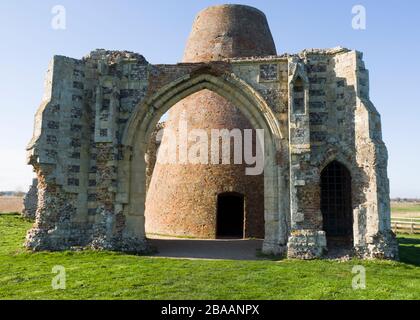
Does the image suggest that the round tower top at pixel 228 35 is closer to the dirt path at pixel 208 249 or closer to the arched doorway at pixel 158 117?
the arched doorway at pixel 158 117

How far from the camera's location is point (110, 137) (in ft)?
41.4

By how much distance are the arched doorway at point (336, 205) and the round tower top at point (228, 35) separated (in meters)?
7.94

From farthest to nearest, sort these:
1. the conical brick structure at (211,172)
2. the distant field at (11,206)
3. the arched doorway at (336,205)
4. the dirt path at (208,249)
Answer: the distant field at (11,206)
the conical brick structure at (211,172)
the arched doorway at (336,205)
the dirt path at (208,249)

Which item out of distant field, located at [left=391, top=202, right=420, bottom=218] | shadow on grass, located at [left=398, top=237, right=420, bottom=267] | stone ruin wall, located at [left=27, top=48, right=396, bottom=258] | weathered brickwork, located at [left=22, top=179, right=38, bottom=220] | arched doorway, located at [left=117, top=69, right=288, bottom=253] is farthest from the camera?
distant field, located at [left=391, top=202, right=420, bottom=218]

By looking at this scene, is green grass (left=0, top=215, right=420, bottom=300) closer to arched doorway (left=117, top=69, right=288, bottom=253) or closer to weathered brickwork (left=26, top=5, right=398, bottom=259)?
weathered brickwork (left=26, top=5, right=398, bottom=259)

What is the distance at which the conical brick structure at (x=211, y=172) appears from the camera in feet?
55.6

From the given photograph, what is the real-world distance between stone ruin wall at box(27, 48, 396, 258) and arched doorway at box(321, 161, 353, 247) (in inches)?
29.4

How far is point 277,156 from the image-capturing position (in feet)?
41.0

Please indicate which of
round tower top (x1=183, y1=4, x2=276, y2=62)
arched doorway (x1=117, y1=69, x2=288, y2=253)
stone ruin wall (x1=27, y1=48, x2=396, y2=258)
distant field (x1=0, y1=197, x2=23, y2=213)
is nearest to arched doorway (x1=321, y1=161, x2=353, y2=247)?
stone ruin wall (x1=27, y1=48, x2=396, y2=258)

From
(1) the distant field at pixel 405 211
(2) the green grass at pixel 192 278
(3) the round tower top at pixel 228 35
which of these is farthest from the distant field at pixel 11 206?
(1) the distant field at pixel 405 211

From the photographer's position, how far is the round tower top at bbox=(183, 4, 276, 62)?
18.3 meters

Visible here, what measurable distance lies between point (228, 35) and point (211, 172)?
6.63m
